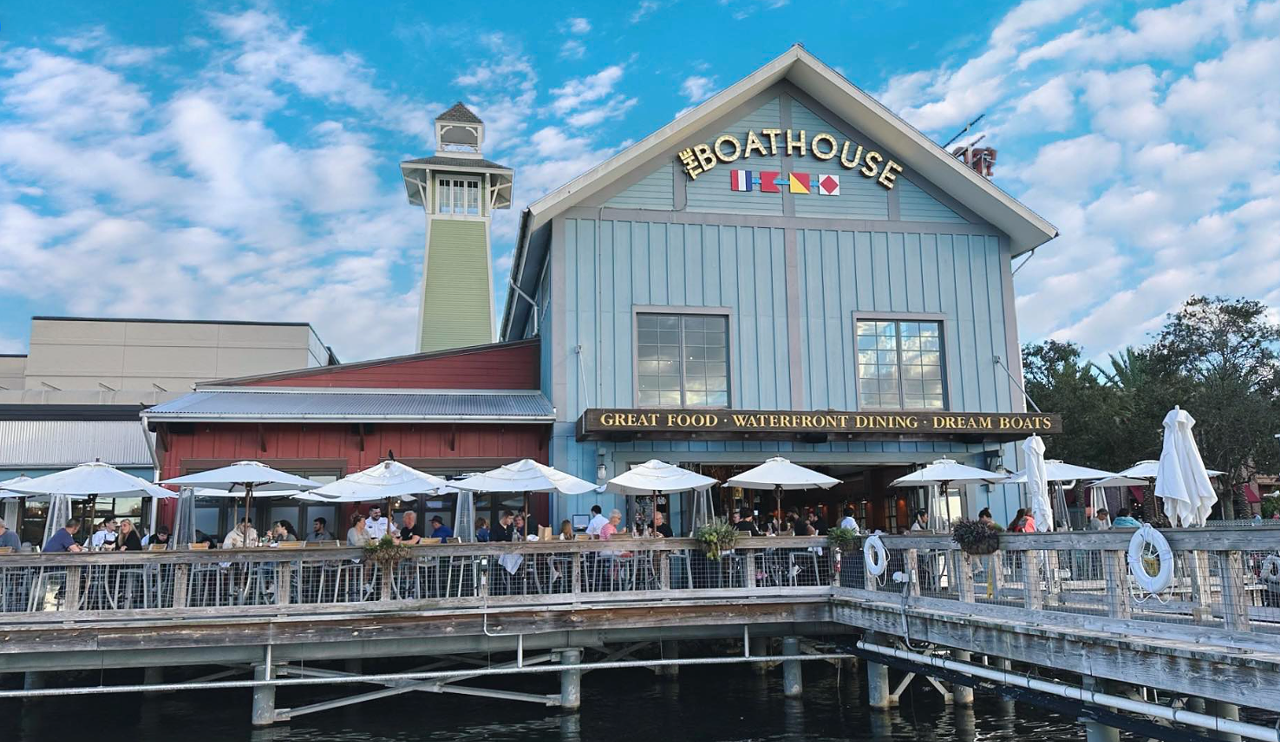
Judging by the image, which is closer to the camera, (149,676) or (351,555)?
(351,555)

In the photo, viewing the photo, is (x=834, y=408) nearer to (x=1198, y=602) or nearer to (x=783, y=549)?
(x=783, y=549)

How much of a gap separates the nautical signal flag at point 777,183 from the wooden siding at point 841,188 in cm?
7

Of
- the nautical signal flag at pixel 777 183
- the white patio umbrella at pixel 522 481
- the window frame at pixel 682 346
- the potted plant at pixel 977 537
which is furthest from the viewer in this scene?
the nautical signal flag at pixel 777 183

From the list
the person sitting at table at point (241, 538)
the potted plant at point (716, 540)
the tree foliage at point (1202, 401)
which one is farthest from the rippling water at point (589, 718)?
the tree foliage at point (1202, 401)

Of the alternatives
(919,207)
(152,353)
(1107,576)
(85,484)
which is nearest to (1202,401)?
(919,207)

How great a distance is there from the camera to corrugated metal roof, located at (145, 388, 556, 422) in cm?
1948

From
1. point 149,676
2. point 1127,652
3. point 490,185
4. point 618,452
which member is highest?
point 490,185

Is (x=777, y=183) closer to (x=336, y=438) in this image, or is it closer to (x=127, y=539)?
(x=336, y=438)

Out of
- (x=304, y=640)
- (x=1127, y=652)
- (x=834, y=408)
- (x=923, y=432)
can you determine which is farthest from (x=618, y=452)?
(x=1127, y=652)

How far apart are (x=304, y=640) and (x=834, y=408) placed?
11.4 metres

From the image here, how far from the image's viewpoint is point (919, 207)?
2219cm

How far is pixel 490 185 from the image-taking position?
45.2 metres

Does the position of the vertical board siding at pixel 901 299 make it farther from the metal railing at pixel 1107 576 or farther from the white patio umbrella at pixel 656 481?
the metal railing at pixel 1107 576

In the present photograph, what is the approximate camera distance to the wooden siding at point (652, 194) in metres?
21.2
